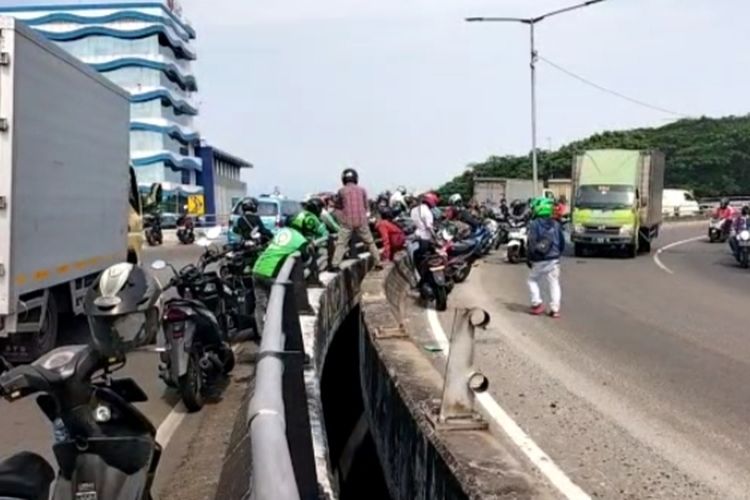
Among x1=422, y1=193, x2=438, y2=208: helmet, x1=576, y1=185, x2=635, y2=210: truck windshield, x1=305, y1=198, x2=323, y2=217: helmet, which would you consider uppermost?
x1=576, y1=185, x2=635, y2=210: truck windshield

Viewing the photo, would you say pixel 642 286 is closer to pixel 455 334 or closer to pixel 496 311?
pixel 496 311

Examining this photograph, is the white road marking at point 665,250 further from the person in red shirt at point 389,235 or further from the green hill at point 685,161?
the green hill at point 685,161

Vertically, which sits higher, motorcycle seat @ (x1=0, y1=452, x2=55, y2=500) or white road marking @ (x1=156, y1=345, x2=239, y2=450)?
motorcycle seat @ (x1=0, y1=452, x2=55, y2=500)

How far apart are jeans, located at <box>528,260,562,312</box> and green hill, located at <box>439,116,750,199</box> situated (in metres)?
69.5

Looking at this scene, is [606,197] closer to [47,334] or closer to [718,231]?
[718,231]

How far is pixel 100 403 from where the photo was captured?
3678 millimetres

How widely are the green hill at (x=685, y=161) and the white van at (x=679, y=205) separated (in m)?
12.4

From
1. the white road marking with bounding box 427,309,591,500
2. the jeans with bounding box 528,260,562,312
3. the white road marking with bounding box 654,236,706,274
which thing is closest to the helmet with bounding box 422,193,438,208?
the jeans with bounding box 528,260,562,312

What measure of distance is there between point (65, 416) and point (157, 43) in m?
84.0

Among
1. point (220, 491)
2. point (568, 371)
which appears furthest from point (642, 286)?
point (220, 491)

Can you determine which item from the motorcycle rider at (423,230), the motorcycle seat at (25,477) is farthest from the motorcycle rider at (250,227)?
the motorcycle seat at (25,477)

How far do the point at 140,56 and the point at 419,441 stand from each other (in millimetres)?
81854

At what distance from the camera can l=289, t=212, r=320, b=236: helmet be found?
1148 cm

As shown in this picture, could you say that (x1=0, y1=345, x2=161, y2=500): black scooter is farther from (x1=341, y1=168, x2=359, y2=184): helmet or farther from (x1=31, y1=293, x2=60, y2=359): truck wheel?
(x1=341, y1=168, x2=359, y2=184): helmet
